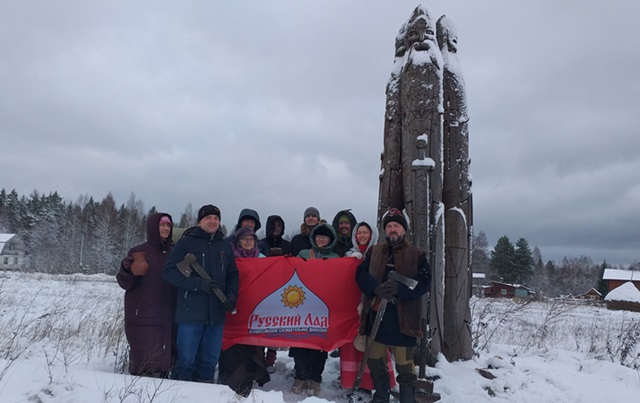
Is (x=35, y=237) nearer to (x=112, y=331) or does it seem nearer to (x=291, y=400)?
(x=112, y=331)

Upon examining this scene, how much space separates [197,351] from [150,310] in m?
0.71

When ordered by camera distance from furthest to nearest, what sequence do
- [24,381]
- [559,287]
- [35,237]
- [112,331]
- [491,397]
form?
[559,287]
[35,237]
[112,331]
[491,397]
[24,381]

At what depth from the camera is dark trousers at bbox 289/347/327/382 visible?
5180 mm

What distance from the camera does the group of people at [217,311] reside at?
470 centimetres

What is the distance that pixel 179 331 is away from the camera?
4.77 m

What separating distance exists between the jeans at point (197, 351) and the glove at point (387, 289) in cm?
183

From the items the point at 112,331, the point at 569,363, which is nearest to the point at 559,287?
the point at 569,363

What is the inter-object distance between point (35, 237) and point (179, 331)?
50.2 m

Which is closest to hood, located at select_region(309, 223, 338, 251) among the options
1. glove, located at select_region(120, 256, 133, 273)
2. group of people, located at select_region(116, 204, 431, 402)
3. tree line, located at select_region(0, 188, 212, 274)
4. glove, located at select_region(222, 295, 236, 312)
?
group of people, located at select_region(116, 204, 431, 402)

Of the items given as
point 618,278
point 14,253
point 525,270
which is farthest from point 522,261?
point 14,253

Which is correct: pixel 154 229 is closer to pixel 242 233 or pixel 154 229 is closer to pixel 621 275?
pixel 242 233

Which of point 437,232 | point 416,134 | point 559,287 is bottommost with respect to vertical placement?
point 559,287

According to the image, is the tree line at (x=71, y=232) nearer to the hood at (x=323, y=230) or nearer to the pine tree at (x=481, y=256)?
the hood at (x=323, y=230)

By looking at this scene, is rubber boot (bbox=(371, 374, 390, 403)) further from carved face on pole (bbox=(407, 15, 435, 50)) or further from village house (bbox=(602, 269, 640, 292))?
village house (bbox=(602, 269, 640, 292))
